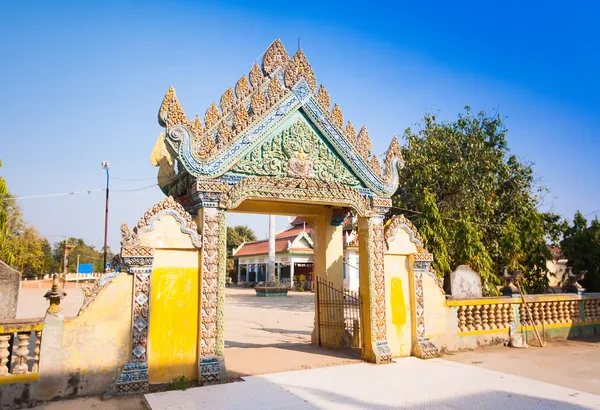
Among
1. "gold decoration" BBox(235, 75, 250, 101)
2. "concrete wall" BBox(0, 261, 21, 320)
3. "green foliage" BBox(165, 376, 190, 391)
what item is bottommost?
"green foliage" BBox(165, 376, 190, 391)

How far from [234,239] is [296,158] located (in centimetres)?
4399

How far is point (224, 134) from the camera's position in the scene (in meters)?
7.21

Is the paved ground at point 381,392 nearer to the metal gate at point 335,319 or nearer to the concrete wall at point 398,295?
the concrete wall at point 398,295

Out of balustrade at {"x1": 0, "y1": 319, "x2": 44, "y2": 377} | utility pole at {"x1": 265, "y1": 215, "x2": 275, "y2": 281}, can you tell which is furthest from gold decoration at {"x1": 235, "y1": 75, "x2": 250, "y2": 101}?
utility pole at {"x1": 265, "y1": 215, "x2": 275, "y2": 281}

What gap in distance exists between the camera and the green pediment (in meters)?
7.43

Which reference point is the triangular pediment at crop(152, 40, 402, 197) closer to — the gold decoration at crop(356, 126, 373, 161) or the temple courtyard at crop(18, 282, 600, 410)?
the gold decoration at crop(356, 126, 373, 161)

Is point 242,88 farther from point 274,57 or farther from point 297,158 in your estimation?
point 297,158

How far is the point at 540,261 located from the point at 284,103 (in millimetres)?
12848

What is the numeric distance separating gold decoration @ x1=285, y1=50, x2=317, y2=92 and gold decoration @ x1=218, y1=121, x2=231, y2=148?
4.79 ft

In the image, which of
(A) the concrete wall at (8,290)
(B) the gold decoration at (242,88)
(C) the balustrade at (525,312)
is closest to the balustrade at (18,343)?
(A) the concrete wall at (8,290)

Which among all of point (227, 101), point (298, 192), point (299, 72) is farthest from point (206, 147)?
point (299, 72)

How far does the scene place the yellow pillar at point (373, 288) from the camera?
791 centimetres

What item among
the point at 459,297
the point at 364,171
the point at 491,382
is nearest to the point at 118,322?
the point at 364,171

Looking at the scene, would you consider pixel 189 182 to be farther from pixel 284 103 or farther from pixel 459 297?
pixel 459 297
